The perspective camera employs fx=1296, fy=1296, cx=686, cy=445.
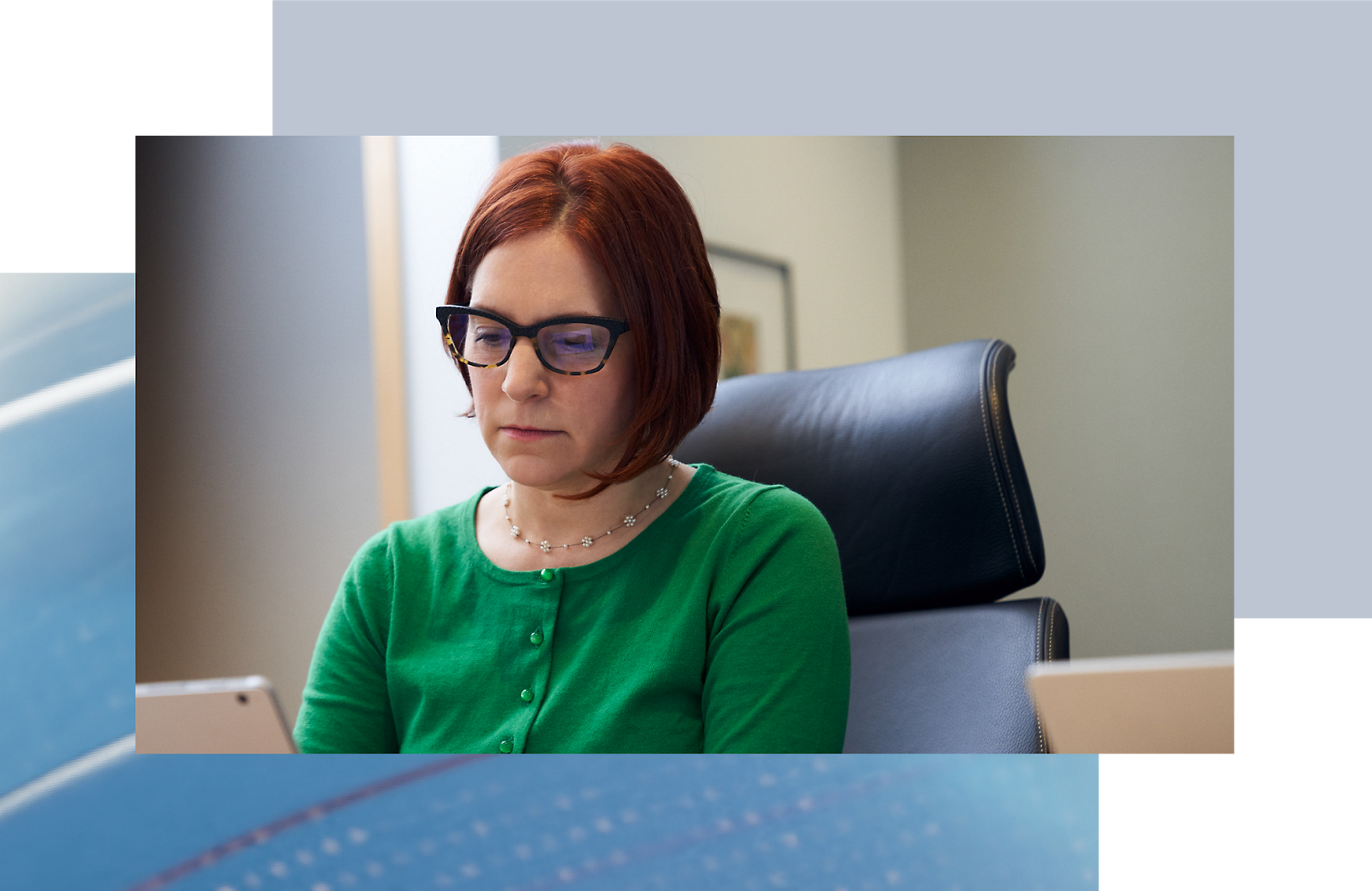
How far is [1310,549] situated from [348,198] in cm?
122

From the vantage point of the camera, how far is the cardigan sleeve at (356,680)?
143cm

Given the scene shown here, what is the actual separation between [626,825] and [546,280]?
63 cm

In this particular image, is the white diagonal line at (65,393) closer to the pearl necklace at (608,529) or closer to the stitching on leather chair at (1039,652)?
the pearl necklace at (608,529)

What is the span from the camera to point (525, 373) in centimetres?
138

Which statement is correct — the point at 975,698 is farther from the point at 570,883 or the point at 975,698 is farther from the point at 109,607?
the point at 109,607

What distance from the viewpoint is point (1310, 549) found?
1.52 metres

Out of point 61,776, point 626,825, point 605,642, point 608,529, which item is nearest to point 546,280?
point 608,529

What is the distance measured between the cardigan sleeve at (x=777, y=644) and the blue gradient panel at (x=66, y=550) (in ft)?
2.81

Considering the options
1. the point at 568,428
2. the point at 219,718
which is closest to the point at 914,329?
the point at 568,428

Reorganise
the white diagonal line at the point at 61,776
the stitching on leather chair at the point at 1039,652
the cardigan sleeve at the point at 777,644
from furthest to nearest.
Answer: the white diagonal line at the point at 61,776 → the stitching on leather chair at the point at 1039,652 → the cardigan sleeve at the point at 777,644

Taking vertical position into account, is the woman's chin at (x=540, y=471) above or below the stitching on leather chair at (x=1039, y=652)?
above

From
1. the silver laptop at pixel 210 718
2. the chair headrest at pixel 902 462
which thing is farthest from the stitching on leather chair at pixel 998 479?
the silver laptop at pixel 210 718

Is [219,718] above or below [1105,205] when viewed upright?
below

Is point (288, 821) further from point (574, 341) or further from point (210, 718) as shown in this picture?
point (574, 341)
